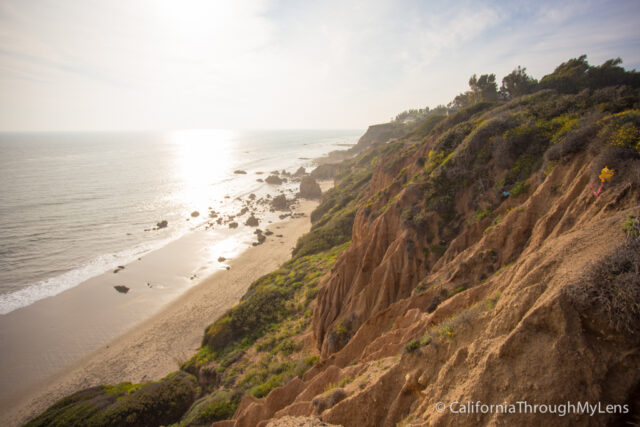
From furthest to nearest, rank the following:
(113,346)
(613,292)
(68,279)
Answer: (68,279) < (113,346) < (613,292)

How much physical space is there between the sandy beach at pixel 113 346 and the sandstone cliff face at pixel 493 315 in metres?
15.2

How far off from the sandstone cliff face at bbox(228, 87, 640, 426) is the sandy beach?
599 inches

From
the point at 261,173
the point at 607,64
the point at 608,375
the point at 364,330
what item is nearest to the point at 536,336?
the point at 608,375

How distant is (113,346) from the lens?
25062mm

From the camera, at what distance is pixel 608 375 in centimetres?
461

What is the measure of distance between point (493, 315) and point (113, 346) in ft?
102

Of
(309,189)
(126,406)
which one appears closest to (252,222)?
(309,189)

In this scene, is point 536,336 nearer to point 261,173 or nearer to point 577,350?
point 577,350

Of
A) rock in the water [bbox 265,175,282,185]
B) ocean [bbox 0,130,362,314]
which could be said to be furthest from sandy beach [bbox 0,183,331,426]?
rock in the water [bbox 265,175,282,185]

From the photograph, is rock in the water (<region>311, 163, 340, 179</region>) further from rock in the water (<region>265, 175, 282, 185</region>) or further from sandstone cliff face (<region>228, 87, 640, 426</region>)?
sandstone cliff face (<region>228, 87, 640, 426</region>)

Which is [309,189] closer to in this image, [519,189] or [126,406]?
[126,406]

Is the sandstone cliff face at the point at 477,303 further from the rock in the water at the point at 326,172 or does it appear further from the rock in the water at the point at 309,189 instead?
the rock in the water at the point at 326,172

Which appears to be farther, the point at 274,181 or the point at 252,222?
the point at 274,181

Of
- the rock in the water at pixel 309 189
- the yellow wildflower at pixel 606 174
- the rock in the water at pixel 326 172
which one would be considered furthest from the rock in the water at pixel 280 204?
the yellow wildflower at pixel 606 174
